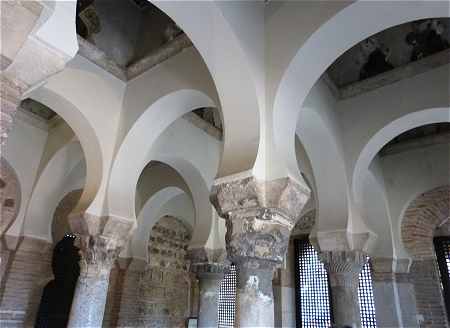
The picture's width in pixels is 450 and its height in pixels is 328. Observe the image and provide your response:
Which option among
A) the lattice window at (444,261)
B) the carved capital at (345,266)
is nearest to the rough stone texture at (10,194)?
the carved capital at (345,266)

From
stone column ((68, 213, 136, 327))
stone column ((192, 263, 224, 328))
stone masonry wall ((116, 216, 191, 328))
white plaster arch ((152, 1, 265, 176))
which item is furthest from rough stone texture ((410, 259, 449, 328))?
stone masonry wall ((116, 216, 191, 328))

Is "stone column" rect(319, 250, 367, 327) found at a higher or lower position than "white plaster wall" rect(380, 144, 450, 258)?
lower

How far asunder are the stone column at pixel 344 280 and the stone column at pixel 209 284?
93.1 inches

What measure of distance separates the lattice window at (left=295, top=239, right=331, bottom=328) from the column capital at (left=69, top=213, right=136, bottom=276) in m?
6.71

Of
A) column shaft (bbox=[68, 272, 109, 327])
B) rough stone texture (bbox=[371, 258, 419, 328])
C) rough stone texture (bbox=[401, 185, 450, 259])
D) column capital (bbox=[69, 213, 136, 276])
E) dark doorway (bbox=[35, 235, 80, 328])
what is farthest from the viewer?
dark doorway (bbox=[35, 235, 80, 328])

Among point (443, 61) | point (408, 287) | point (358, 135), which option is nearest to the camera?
point (443, 61)

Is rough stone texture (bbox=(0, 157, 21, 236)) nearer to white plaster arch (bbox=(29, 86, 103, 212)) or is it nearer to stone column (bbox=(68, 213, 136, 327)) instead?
white plaster arch (bbox=(29, 86, 103, 212))

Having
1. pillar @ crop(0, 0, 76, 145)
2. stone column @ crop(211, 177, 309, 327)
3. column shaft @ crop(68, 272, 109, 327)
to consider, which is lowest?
column shaft @ crop(68, 272, 109, 327)

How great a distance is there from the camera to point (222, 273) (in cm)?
699

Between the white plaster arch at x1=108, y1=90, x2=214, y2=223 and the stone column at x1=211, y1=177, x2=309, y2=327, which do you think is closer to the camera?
the stone column at x1=211, y1=177, x2=309, y2=327

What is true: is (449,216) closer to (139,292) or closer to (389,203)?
(389,203)

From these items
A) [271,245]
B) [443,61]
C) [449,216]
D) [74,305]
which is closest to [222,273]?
[74,305]

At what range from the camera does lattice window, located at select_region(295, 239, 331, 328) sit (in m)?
9.35

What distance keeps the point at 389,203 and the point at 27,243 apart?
24.5 ft
